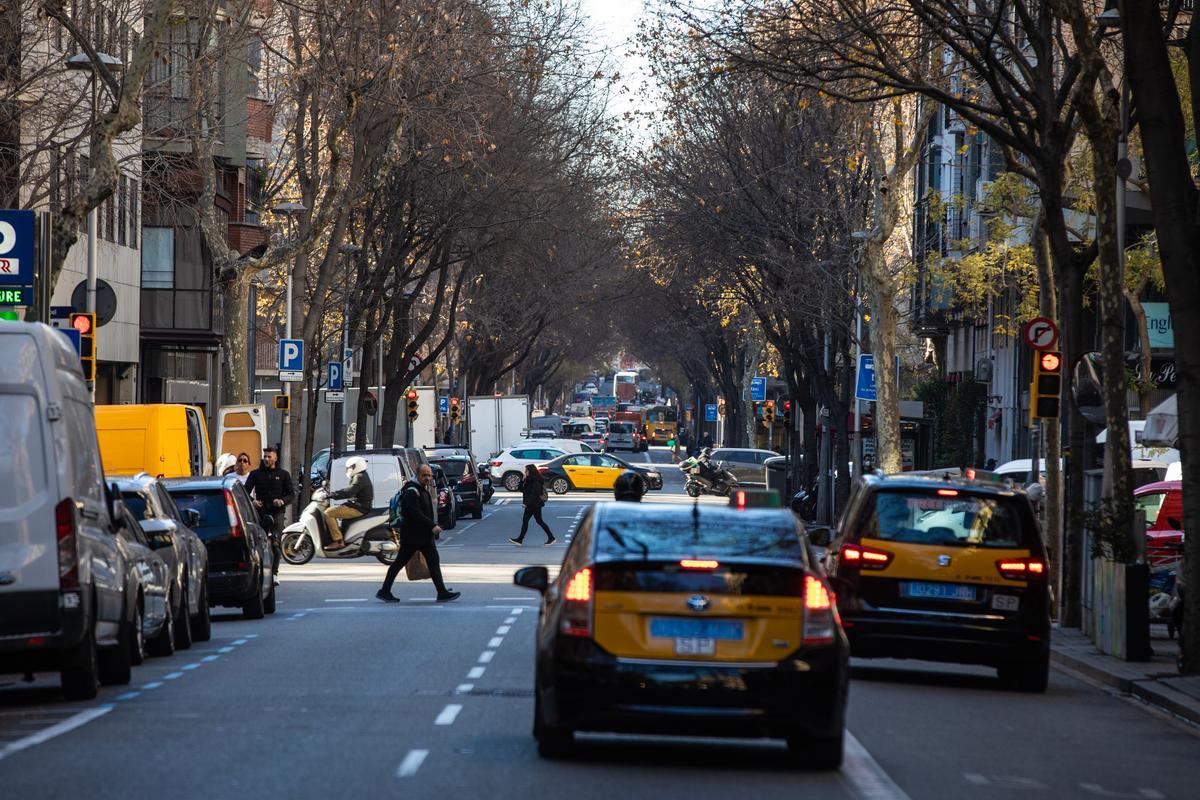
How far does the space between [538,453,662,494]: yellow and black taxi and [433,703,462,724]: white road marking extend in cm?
5773

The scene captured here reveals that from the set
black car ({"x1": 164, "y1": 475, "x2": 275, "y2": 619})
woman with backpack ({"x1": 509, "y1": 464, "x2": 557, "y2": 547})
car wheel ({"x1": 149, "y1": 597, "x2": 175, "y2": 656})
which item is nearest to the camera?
car wheel ({"x1": 149, "y1": 597, "x2": 175, "y2": 656})

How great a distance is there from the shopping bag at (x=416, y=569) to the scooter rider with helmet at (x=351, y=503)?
1106 centimetres

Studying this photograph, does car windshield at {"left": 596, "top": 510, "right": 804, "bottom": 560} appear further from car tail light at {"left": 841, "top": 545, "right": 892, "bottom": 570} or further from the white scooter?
the white scooter

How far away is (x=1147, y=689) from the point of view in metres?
16.5

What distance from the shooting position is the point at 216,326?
55.7 metres

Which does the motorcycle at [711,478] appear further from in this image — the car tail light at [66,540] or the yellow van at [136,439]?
the car tail light at [66,540]

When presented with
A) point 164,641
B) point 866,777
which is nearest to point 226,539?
point 164,641

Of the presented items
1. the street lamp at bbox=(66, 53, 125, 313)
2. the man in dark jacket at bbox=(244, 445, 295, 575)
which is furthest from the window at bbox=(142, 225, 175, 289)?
the man in dark jacket at bbox=(244, 445, 295, 575)

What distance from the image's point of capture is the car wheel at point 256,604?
23.6 metres

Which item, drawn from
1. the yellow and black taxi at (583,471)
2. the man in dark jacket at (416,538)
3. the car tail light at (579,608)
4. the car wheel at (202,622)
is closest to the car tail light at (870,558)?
the car tail light at (579,608)

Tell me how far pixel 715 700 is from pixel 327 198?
96.4ft

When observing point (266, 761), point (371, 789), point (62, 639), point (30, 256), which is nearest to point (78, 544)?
point (62, 639)

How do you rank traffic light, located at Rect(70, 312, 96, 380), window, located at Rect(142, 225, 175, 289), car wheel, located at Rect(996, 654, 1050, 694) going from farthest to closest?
window, located at Rect(142, 225, 175, 289)
traffic light, located at Rect(70, 312, 96, 380)
car wheel, located at Rect(996, 654, 1050, 694)

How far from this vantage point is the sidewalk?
51.6 ft
